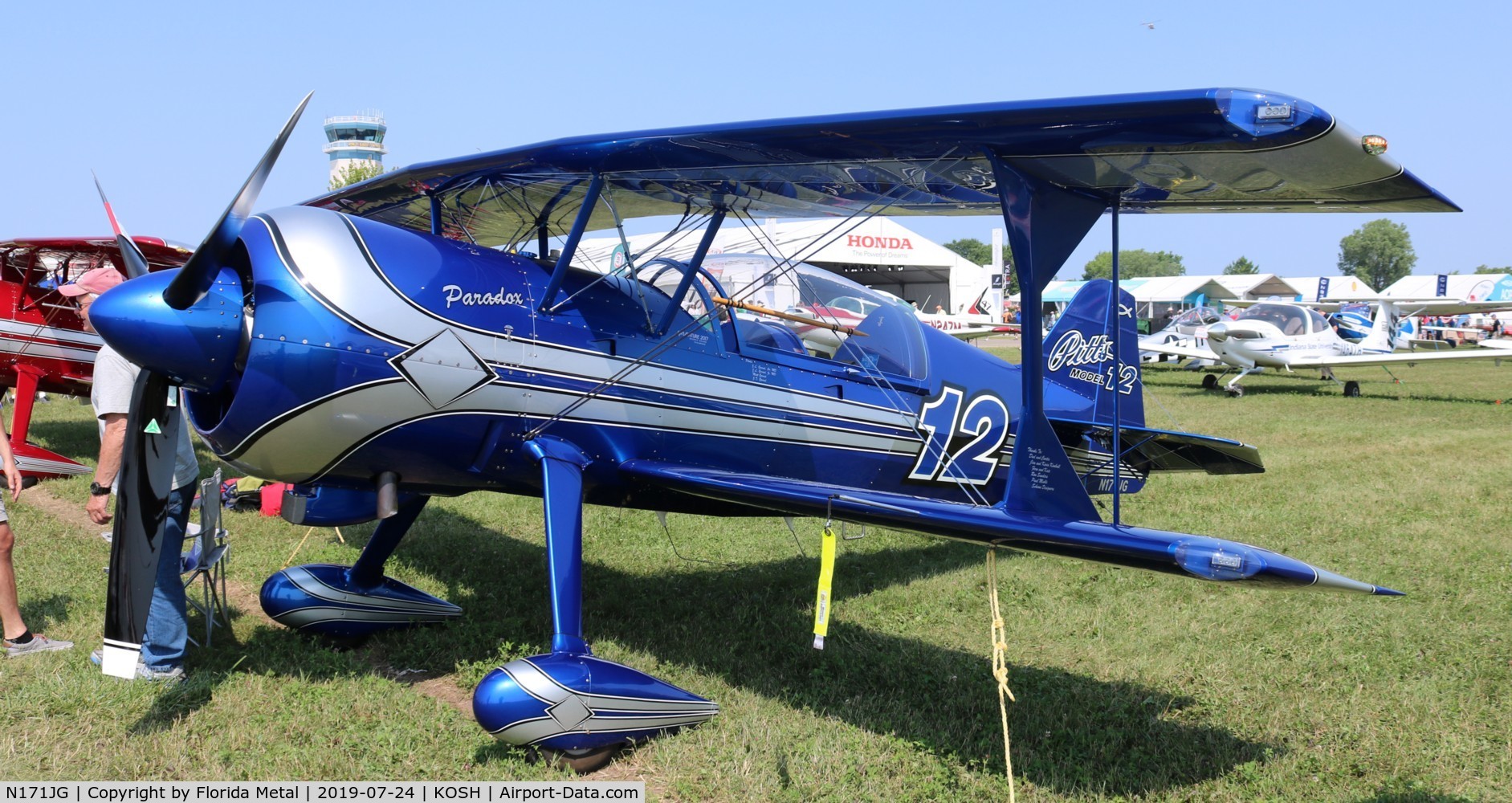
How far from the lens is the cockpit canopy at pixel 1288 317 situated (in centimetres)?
2336

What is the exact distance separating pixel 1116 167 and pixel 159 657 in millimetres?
4891

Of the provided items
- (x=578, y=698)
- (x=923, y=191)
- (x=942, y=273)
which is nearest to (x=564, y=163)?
(x=923, y=191)

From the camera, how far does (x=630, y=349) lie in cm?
511

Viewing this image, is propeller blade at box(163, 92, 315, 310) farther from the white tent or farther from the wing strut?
the white tent

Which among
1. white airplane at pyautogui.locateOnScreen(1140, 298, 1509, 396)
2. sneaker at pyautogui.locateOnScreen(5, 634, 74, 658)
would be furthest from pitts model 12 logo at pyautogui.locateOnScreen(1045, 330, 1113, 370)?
white airplane at pyautogui.locateOnScreen(1140, 298, 1509, 396)

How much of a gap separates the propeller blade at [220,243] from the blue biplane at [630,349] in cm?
1

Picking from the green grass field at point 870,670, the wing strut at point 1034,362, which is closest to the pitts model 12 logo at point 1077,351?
the green grass field at point 870,670

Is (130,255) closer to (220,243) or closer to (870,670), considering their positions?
(220,243)

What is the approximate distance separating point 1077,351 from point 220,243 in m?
5.93

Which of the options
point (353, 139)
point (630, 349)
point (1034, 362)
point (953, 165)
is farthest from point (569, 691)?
point (353, 139)

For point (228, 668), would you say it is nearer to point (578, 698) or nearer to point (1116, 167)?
point (578, 698)

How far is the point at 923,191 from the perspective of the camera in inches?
204

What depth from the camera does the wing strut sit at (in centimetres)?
411

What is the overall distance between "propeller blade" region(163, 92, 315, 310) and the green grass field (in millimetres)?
1844
